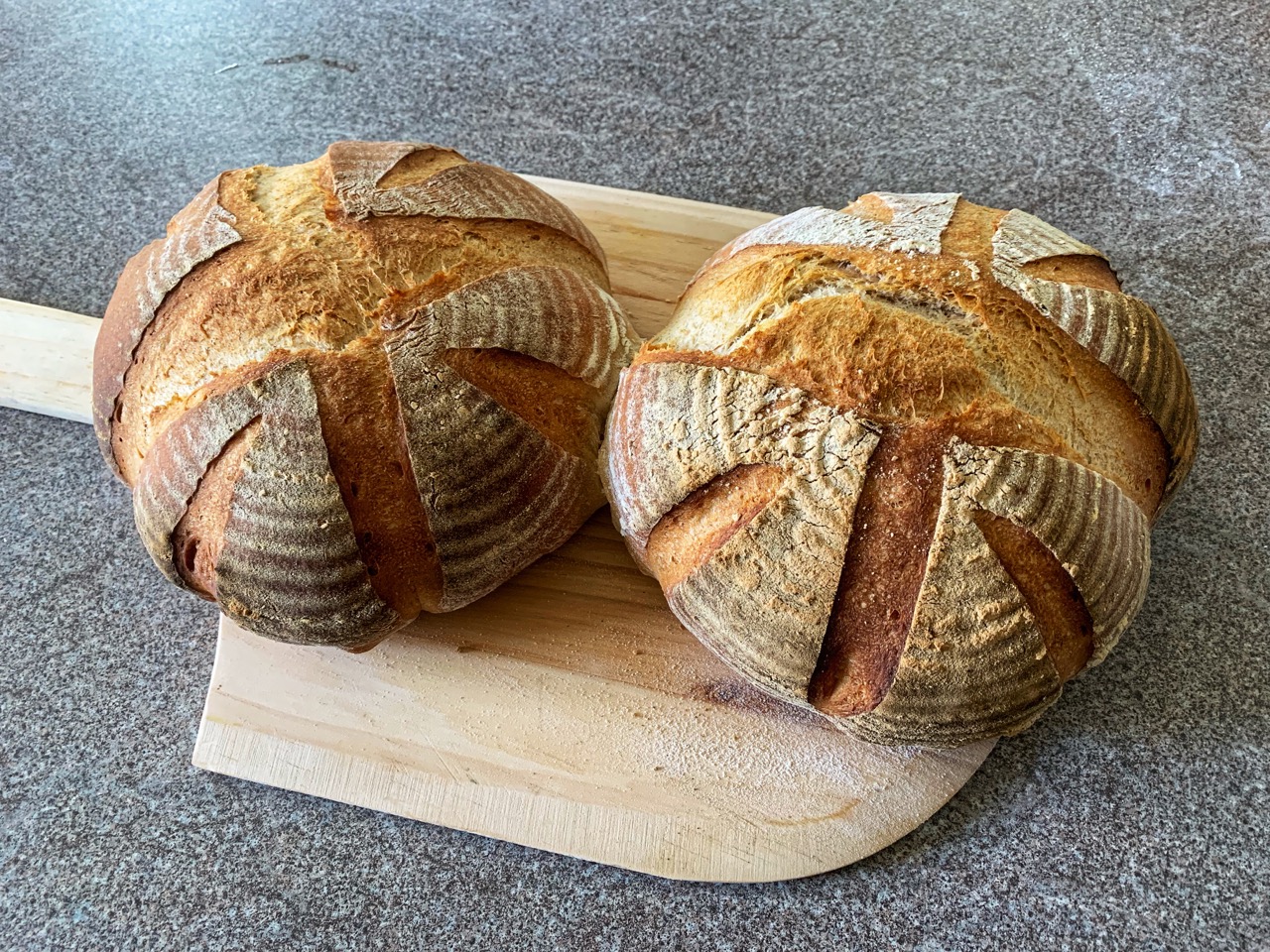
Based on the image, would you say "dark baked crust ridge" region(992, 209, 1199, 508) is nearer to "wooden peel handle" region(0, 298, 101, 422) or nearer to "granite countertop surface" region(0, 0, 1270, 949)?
"granite countertop surface" region(0, 0, 1270, 949)

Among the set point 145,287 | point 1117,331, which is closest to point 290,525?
point 145,287

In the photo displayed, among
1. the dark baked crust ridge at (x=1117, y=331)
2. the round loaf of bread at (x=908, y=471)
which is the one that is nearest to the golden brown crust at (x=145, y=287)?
the round loaf of bread at (x=908, y=471)

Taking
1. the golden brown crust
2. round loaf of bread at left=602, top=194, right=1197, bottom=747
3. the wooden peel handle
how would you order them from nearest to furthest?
round loaf of bread at left=602, top=194, right=1197, bottom=747, the golden brown crust, the wooden peel handle

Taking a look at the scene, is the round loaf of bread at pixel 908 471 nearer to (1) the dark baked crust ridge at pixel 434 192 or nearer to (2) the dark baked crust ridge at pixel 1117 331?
(2) the dark baked crust ridge at pixel 1117 331

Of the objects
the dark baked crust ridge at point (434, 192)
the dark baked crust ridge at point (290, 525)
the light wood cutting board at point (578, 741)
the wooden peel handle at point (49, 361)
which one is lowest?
the light wood cutting board at point (578, 741)

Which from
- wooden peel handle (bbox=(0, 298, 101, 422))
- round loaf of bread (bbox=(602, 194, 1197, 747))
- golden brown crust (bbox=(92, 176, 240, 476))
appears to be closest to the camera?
round loaf of bread (bbox=(602, 194, 1197, 747))

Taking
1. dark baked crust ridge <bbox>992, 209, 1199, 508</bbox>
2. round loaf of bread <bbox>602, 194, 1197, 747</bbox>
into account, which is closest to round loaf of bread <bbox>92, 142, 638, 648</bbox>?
round loaf of bread <bbox>602, 194, 1197, 747</bbox>

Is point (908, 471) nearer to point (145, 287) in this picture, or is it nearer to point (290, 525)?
point (290, 525)
